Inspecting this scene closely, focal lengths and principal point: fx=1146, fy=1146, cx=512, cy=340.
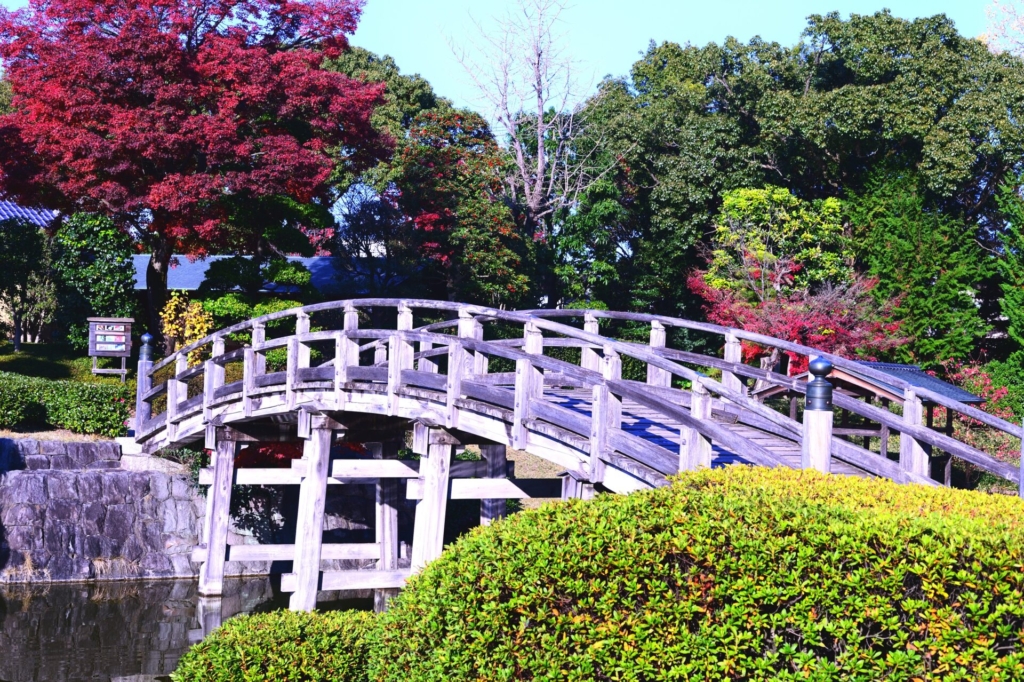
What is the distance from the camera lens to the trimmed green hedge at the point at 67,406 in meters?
19.7

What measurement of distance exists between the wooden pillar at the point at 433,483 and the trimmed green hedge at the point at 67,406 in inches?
368

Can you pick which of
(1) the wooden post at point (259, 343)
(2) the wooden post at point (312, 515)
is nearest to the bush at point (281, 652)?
(2) the wooden post at point (312, 515)

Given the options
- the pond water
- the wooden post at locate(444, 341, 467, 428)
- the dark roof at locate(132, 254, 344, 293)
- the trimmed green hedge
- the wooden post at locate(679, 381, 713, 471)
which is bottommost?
the pond water

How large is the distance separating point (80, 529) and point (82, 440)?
2.10m

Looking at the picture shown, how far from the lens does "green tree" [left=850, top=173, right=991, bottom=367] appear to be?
25797mm

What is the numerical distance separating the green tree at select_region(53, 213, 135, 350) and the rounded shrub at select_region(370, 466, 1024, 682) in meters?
19.7

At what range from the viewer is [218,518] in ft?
54.3

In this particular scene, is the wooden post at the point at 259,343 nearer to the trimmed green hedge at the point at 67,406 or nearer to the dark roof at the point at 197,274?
the trimmed green hedge at the point at 67,406

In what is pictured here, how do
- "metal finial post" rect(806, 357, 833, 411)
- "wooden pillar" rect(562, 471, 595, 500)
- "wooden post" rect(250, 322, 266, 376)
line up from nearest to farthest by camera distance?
"metal finial post" rect(806, 357, 833, 411), "wooden pillar" rect(562, 471, 595, 500), "wooden post" rect(250, 322, 266, 376)

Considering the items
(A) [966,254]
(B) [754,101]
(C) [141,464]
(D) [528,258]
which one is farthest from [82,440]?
(A) [966,254]

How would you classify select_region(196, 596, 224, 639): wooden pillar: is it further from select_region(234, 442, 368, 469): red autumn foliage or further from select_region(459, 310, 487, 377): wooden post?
select_region(459, 310, 487, 377): wooden post

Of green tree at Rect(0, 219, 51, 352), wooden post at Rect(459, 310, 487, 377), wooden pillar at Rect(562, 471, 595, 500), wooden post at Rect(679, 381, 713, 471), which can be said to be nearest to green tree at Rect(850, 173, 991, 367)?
wooden post at Rect(459, 310, 487, 377)

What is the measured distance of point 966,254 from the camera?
27.1m

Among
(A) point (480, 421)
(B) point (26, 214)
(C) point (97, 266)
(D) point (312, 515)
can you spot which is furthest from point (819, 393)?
(B) point (26, 214)
